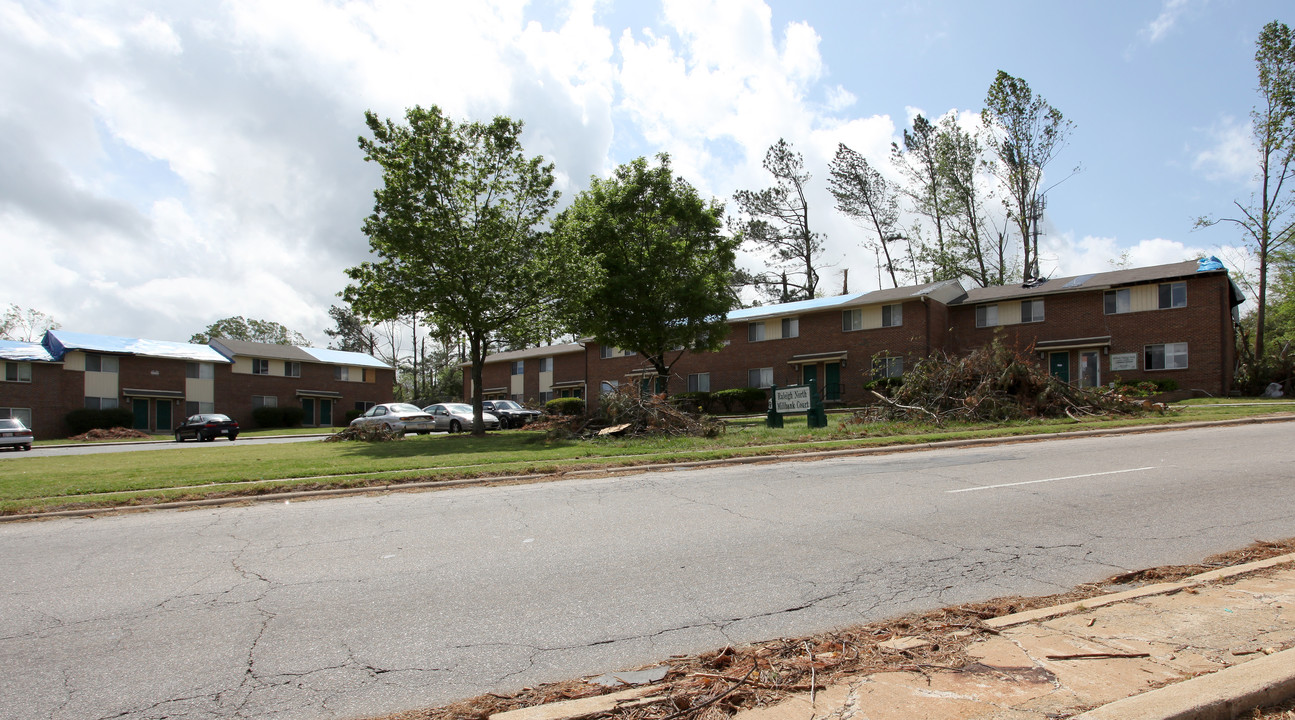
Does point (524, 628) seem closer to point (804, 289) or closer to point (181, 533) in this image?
point (181, 533)

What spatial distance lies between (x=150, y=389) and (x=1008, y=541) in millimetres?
51913

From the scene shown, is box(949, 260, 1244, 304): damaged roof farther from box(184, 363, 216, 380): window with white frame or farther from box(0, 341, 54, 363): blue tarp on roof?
box(0, 341, 54, 363): blue tarp on roof

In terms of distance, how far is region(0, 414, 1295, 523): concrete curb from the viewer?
1020 centimetres

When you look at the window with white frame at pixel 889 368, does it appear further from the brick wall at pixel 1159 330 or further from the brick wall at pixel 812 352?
the brick wall at pixel 1159 330

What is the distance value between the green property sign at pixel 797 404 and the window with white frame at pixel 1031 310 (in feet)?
64.2

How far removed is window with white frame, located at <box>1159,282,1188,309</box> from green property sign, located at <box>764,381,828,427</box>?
2062 centimetres

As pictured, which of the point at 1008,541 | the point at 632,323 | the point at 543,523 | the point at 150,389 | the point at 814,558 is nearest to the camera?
the point at 814,558

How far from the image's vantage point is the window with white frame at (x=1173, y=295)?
31.0 metres

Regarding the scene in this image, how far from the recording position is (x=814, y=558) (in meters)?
6.29

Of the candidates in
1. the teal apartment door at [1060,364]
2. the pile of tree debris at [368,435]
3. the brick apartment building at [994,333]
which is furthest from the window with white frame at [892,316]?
the pile of tree debris at [368,435]

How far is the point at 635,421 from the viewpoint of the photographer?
2036 centimetres

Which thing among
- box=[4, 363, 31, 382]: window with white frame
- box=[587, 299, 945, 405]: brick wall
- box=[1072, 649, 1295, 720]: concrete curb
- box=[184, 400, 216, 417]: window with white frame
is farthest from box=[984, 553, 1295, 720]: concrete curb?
box=[184, 400, 216, 417]: window with white frame

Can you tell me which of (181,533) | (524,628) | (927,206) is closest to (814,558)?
(524,628)

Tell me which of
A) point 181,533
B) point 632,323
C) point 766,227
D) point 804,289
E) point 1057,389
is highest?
point 766,227
